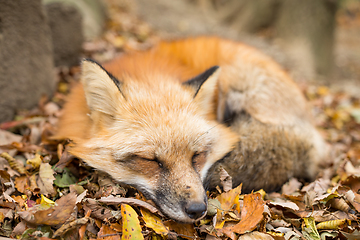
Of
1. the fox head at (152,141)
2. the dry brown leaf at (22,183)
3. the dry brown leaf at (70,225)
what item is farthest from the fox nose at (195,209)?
the dry brown leaf at (22,183)

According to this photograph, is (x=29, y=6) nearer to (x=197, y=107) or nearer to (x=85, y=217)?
(x=197, y=107)

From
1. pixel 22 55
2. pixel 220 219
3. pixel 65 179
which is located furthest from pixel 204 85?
pixel 22 55

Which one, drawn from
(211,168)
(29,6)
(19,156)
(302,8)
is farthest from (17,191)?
(302,8)

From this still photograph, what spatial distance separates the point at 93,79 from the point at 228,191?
4.79 ft

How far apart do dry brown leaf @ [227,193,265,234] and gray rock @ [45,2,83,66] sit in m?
3.78

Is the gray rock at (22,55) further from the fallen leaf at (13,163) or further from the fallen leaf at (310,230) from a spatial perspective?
the fallen leaf at (310,230)

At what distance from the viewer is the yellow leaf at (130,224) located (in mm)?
1729

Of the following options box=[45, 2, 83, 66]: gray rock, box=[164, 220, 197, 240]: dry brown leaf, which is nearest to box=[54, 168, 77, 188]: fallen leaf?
box=[164, 220, 197, 240]: dry brown leaf

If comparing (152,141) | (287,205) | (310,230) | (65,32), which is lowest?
(310,230)

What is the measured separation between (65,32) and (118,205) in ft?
11.2

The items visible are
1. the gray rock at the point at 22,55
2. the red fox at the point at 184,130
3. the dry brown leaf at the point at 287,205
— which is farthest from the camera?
the gray rock at the point at 22,55

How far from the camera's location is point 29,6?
3076 mm

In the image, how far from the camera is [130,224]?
1.77m

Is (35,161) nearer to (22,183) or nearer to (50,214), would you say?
(22,183)
